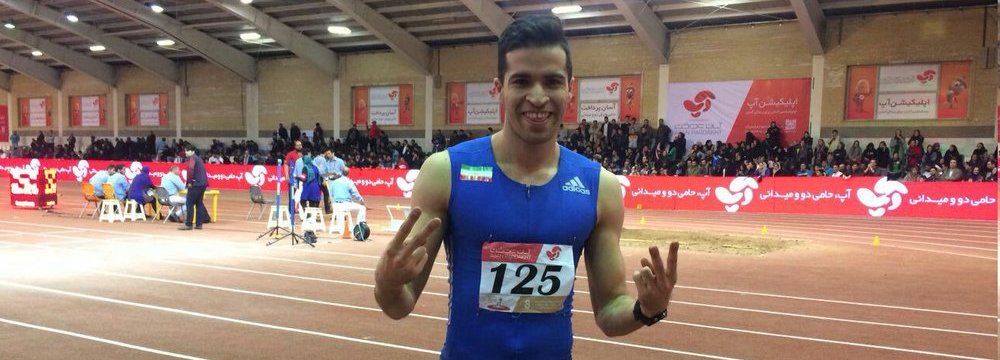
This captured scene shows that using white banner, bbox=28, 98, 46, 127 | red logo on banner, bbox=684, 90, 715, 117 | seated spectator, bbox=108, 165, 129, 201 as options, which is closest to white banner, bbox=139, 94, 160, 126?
white banner, bbox=28, 98, 46, 127

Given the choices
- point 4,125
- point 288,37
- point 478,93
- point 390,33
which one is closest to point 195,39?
point 288,37

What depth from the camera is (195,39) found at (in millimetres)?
26125

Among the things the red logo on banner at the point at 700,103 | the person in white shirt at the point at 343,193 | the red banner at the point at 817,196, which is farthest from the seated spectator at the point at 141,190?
the red logo on banner at the point at 700,103

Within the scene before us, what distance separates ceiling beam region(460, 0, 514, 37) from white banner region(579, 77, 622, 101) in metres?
3.86

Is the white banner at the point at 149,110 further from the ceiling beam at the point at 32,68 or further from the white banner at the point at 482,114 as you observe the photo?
the white banner at the point at 482,114

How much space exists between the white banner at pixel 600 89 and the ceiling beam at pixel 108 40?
1887cm

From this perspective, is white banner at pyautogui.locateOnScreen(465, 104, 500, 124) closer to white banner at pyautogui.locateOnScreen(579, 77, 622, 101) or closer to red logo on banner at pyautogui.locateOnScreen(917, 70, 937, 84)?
white banner at pyautogui.locateOnScreen(579, 77, 622, 101)

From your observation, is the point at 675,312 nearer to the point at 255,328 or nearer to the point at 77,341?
the point at 255,328

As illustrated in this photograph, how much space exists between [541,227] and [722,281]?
22.7 ft

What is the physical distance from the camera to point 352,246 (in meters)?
11.0

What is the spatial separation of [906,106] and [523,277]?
20.9 m

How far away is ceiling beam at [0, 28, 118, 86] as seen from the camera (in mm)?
29250

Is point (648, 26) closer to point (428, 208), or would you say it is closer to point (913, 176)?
point (913, 176)

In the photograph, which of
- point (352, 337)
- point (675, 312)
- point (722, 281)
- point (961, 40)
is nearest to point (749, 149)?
point (961, 40)
